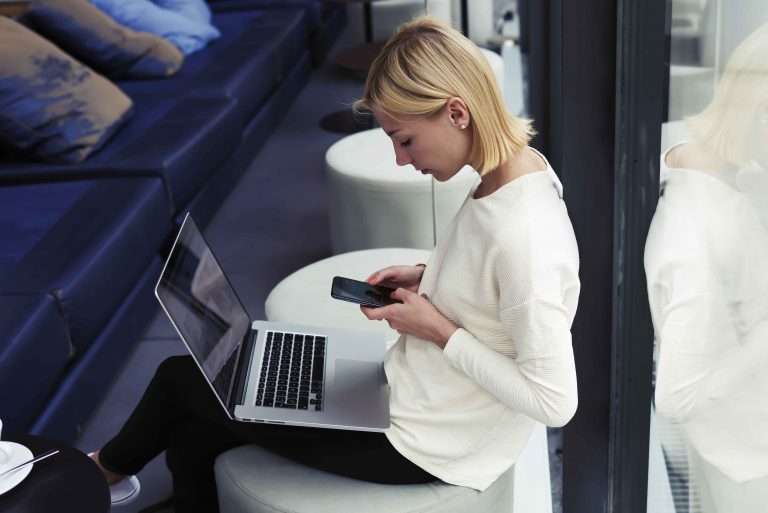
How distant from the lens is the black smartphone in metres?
1.60

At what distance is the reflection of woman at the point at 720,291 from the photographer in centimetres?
92

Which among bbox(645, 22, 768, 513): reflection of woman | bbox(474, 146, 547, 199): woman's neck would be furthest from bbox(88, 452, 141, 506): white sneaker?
bbox(645, 22, 768, 513): reflection of woman

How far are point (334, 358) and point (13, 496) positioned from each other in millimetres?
587

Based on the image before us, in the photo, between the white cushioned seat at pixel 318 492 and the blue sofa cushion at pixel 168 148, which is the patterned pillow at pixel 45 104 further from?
the white cushioned seat at pixel 318 492

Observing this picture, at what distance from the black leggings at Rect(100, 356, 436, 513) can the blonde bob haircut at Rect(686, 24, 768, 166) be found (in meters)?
0.76

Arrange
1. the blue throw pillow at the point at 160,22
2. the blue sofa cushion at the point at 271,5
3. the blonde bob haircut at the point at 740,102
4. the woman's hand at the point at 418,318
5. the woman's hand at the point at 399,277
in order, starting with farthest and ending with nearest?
the blue sofa cushion at the point at 271,5, the blue throw pillow at the point at 160,22, the woman's hand at the point at 399,277, the woman's hand at the point at 418,318, the blonde bob haircut at the point at 740,102

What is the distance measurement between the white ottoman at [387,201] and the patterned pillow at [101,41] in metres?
1.54

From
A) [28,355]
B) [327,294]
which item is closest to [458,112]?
[327,294]

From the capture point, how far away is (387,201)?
113 inches

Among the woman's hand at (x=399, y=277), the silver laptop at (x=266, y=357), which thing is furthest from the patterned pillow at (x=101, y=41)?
the woman's hand at (x=399, y=277)

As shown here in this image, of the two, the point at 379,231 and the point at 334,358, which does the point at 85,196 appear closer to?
the point at 379,231

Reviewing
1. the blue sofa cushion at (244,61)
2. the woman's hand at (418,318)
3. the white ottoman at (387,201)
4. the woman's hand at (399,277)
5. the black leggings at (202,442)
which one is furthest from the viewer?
the blue sofa cushion at (244,61)

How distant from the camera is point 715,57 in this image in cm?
100

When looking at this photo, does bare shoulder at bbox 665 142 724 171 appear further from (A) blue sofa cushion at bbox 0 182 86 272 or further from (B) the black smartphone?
(A) blue sofa cushion at bbox 0 182 86 272
